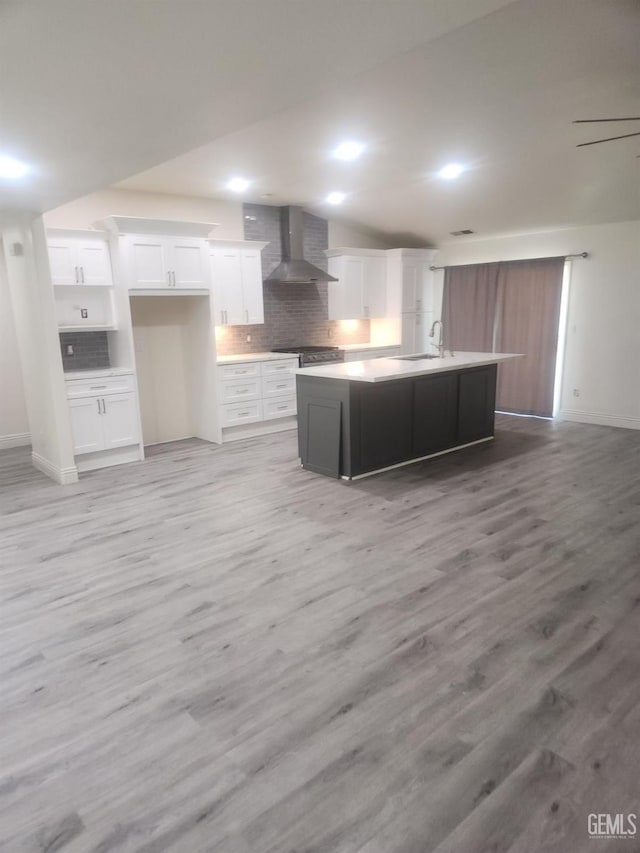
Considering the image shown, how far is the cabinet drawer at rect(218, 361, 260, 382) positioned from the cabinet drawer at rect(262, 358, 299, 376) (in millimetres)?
111

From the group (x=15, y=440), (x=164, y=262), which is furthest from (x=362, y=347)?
(x=15, y=440)

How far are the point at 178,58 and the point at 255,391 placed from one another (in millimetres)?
4686

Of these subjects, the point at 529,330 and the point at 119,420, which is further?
the point at 529,330

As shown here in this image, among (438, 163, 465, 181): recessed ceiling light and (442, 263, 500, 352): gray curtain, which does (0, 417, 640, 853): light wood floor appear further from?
(442, 263, 500, 352): gray curtain

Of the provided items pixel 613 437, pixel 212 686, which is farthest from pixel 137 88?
pixel 613 437

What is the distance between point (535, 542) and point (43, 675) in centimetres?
287

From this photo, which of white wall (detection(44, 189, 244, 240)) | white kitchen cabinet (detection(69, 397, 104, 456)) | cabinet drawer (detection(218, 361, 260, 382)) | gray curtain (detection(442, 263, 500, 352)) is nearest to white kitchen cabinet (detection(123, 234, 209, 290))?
white wall (detection(44, 189, 244, 240))

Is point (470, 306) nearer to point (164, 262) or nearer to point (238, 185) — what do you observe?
point (238, 185)

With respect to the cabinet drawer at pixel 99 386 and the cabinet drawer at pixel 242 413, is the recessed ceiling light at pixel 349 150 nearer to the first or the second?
the cabinet drawer at pixel 242 413

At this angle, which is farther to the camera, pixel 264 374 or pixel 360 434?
pixel 264 374

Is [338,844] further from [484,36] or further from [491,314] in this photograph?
[491,314]

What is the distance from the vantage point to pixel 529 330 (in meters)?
7.17

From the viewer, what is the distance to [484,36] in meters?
3.13

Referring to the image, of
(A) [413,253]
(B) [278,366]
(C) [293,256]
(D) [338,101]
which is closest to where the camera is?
(D) [338,101]
